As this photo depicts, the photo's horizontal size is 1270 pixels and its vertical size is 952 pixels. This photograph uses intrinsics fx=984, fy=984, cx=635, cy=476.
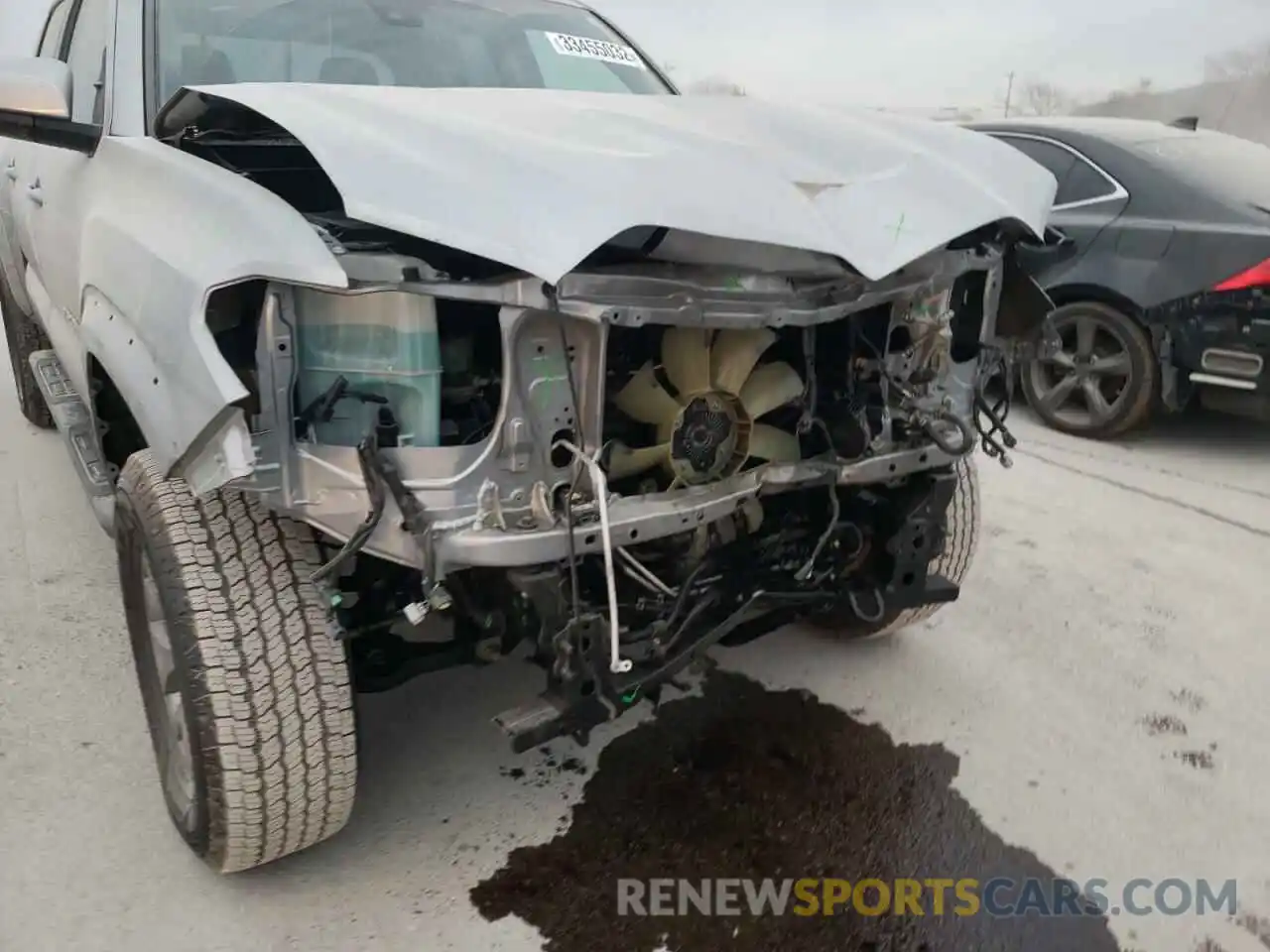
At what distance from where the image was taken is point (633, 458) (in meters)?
1.93

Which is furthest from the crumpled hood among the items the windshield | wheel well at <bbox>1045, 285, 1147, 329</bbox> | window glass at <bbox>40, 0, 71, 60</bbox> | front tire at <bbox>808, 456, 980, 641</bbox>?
wheel well at <bbox>1045, 285, 1147, 329</bbox>

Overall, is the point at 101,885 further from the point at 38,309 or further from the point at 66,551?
the point at 38,309

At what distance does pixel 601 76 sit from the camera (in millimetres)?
3070

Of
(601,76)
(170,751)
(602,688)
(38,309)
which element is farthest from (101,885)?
(601,76)

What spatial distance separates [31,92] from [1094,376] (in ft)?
15.1

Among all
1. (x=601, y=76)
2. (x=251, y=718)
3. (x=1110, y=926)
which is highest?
(x=601, y=76)

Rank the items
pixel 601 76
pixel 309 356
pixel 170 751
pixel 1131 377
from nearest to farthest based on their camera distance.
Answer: pixel 309 356, pixel 170 751, pixel 601 76, pixel 1131 377

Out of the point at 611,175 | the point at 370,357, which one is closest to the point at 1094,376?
the point at 611,175

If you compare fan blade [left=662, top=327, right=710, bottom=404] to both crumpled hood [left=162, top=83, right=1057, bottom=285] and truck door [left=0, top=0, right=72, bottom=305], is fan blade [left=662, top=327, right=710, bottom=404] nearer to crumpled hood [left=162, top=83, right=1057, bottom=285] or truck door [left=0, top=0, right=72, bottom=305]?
crumpled hood [left=162, top=83, right=1057, bottom=285]

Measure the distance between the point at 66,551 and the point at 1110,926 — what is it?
3271mm

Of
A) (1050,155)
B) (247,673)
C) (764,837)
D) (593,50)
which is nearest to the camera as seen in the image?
(247,673)

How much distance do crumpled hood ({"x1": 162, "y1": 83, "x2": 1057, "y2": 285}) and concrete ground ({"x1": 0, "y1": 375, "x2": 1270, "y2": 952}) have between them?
51.3 inches

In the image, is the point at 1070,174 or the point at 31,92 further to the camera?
the point at 1070,174

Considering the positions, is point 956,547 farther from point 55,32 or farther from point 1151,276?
point 55,32
